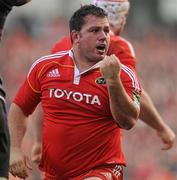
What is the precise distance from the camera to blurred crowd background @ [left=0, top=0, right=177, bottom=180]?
15824 mm

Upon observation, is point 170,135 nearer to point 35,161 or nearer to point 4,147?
point 35,161

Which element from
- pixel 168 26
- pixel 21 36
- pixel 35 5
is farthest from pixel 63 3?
pixel 21 36

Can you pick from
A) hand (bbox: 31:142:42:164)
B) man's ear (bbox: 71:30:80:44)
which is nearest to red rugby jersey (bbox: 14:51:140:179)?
man's ear (bbox: 71:30:80:44)

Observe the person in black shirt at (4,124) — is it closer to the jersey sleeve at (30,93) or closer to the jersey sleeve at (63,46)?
the jersey sleeve at (30,93)

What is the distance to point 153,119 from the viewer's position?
27.7 ft

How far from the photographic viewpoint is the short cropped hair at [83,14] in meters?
7.27

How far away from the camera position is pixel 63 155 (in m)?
7.38

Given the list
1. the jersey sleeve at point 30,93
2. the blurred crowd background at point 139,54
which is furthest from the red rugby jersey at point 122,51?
the blurred crowd background at point 139,54

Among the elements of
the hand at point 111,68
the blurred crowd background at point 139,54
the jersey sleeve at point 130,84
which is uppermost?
the hand at point 111,68

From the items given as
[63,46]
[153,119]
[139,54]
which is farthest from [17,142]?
[139,54]

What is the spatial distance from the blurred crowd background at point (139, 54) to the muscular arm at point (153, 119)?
372 centimetres

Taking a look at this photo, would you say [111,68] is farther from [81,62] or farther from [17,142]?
[17,142]

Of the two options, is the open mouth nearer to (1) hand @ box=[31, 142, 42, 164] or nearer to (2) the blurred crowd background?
(1) hand @ box=[31, 142, 42, 164]

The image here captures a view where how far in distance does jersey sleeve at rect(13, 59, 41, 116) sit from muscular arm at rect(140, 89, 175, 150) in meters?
1.12
